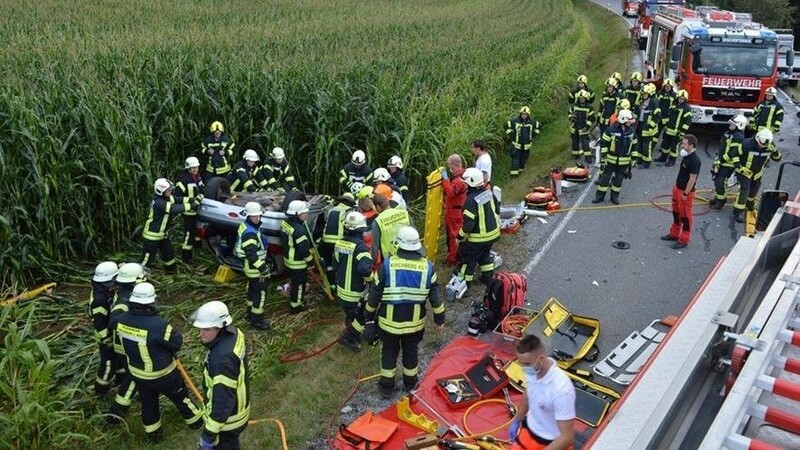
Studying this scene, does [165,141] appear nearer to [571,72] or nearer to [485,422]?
[485,422]

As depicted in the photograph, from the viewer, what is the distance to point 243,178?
9.88 metres

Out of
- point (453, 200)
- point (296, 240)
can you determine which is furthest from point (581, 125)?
point (296, 240)

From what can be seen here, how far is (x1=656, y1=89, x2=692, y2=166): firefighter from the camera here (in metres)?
13.7

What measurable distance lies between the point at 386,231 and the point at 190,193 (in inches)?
123

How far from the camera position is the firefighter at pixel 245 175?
9.85 meters

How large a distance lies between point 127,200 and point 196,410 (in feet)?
12.9

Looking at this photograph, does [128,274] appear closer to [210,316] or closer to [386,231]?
[210,316]

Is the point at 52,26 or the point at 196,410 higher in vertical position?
the point at 52,26

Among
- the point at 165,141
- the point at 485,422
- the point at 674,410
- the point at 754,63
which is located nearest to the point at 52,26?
the point at 165,141

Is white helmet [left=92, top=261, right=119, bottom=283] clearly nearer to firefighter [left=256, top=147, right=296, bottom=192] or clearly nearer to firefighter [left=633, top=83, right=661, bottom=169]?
firefighter [left=256, top=147, right=296, bottom=192]

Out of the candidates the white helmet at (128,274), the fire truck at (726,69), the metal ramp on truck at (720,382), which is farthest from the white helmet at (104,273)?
the fire truck at (726,69)

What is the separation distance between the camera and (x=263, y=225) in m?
8.32

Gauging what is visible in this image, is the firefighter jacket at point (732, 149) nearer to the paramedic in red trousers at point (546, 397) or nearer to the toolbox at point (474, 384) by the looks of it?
the toolbox at point (474, 384)

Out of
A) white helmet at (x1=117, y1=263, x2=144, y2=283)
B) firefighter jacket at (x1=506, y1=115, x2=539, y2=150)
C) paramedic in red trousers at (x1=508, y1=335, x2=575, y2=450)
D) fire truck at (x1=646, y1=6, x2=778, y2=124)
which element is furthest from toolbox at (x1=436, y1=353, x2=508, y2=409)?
fire truck at (x1=646, y1=6, x2=778, y2=124)
